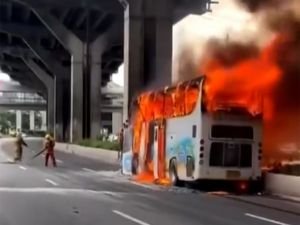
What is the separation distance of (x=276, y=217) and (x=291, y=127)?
8.99m

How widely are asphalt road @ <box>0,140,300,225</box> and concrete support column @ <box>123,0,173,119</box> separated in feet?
64.2

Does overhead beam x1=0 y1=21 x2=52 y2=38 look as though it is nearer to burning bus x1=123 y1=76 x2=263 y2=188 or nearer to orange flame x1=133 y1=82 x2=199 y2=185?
orange flame x1=133 y1=82 x2=199 y2=185

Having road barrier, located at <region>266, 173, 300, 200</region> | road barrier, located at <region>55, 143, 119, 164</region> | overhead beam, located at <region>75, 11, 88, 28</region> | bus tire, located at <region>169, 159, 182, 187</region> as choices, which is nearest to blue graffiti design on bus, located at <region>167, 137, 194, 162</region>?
bus tire, located at <region>169, 159, 182, 187</region>

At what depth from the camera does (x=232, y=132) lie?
22.7m

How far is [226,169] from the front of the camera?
893 inches

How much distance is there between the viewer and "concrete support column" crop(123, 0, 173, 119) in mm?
44469

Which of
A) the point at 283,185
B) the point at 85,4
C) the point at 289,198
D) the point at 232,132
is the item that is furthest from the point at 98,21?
the point at 289,198

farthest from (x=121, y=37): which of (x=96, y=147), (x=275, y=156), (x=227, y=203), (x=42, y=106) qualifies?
(x=42, y=106)

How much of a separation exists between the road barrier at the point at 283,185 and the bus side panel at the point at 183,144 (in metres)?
2.13

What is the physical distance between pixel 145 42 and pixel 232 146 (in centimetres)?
2315

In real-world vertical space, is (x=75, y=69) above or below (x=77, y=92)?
above

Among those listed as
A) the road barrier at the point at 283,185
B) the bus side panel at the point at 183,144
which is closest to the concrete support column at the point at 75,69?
the bus side panel at the point at 183,144

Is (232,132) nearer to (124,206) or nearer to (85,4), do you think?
(124,206)

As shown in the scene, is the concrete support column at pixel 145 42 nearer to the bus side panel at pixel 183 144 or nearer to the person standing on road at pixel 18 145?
the person standing on road at pixel 18 145
